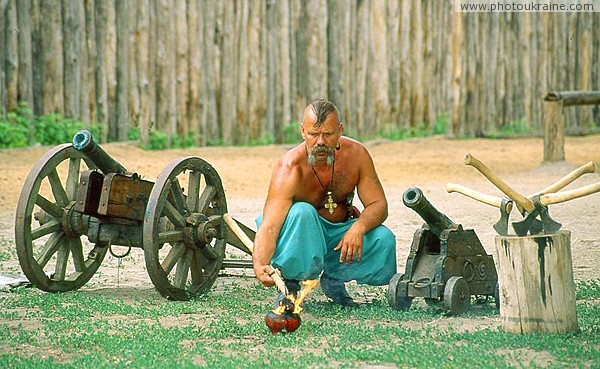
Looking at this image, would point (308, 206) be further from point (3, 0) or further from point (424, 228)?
point (3, 0)

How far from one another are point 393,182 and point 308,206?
19.6ft

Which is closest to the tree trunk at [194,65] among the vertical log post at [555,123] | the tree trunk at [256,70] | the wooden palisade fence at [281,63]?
the wooden palisade fence at [281,63]

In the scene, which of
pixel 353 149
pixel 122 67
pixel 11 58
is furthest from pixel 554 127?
pixel 353 149

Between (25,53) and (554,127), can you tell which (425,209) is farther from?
(25,53)

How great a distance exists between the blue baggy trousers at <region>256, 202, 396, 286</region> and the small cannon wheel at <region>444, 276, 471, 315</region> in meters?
0.44

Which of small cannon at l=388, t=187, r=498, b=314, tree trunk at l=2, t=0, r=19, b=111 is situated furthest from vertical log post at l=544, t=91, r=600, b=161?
small cannon at l=388, t=187, r=498, b=314

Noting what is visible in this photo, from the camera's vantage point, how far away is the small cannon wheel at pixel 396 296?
5203 millimetres

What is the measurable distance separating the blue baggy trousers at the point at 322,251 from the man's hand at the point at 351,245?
105 mm

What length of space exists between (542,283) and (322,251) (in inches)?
48.1

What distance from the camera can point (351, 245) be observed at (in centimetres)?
525

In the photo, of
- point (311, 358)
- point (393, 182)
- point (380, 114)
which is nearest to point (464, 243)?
point (311, 358)

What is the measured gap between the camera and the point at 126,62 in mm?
12281

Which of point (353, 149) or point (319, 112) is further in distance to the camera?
point (353, 149)

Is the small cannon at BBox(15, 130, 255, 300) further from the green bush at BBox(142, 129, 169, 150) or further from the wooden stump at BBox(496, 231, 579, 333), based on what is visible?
the green bush at BBox(142, 129, 169, 150)
